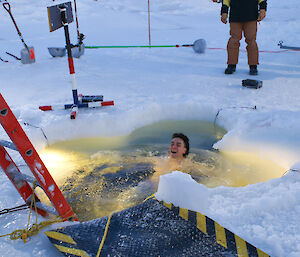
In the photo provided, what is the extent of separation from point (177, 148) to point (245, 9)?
339 cm

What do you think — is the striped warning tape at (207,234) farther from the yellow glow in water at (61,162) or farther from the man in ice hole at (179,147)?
Answer: the man in ice hole at (179,147)

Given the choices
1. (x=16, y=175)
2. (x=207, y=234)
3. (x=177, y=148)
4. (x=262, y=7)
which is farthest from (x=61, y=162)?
(x=262, y=7)

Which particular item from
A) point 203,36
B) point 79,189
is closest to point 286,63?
point 203,36

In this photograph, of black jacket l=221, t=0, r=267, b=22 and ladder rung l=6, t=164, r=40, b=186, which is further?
black jacket l=221, t=0, r=267, b=22

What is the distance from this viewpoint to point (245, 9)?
228 inches

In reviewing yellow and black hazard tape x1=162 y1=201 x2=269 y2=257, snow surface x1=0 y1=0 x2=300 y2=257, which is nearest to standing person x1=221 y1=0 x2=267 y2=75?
snow surface x1=0 y1=0 x2=300 y2=257

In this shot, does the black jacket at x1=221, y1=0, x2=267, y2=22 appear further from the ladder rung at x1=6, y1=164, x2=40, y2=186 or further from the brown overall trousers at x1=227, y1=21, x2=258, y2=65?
the ladder rung at x1=6, y1=164, x2=40, y2=186

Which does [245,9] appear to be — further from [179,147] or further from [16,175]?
[16,175]

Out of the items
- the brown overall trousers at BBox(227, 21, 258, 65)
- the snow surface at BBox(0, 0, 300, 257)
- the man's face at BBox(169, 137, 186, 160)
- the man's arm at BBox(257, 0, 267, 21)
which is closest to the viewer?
the snow surface at BBox(0, 0, 300, 257)

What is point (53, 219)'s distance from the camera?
7.19 ft

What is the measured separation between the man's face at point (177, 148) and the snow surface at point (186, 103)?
46 cm

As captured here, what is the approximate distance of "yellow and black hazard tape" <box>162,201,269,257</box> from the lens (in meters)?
1.73

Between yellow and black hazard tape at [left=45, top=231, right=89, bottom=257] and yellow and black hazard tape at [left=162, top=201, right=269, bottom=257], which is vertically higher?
yellow and black hazard tape at [left=162, top=201, right=269, bottom=257]

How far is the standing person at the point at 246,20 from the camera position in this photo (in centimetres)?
574
